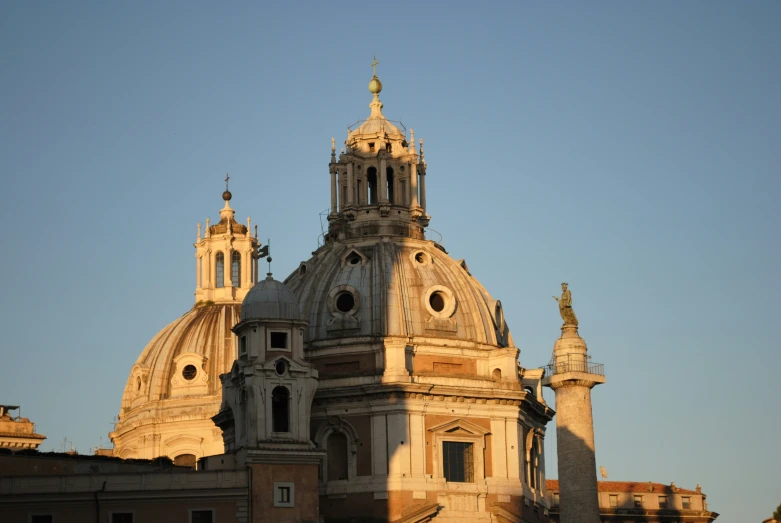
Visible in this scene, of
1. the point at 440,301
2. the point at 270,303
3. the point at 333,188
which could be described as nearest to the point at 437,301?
the point at 440,301

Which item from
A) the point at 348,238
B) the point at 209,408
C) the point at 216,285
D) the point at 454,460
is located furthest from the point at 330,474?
the point at 216,285

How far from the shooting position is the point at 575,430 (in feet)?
281

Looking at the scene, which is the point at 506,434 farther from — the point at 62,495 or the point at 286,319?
the point at 62,495

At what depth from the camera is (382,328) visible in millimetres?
97312

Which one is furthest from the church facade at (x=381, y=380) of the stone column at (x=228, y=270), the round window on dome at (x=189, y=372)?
the stone column at (x=228, y=270)

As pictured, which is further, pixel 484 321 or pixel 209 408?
pixel 209 408

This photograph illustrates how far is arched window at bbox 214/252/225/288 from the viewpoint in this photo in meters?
129

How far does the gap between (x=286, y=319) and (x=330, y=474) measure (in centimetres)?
962

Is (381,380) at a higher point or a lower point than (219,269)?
lower

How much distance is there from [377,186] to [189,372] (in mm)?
21215

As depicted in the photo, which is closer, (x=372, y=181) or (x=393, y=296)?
(x=393, y=296)

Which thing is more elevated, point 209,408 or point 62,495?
point 209,408

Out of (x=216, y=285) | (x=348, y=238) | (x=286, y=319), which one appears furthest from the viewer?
(x=216, y=285)

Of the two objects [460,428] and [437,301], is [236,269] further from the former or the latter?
[460,428]
